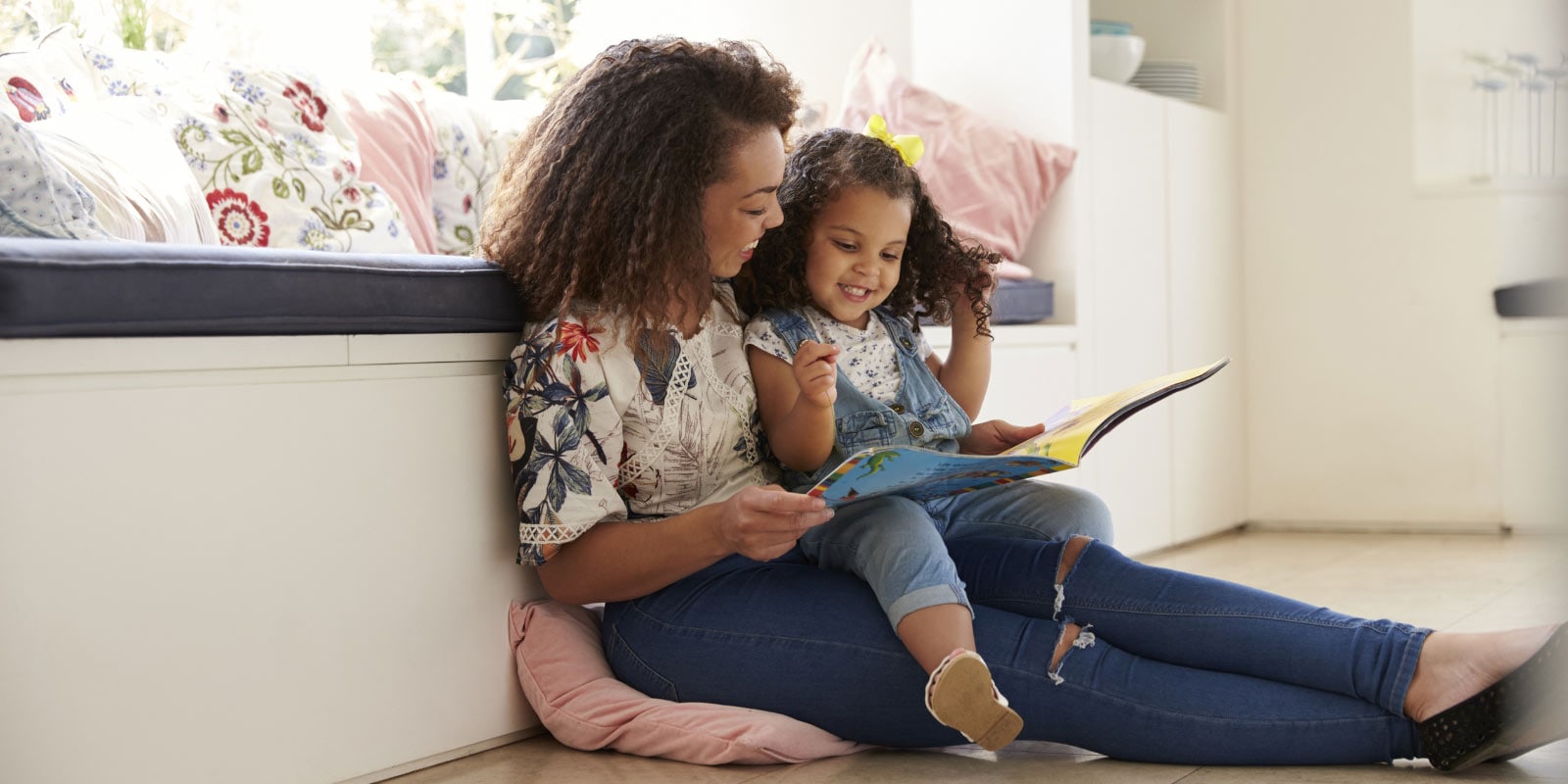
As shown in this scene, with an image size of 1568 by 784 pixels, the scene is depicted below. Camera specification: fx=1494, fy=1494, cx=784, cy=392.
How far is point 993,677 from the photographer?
1430mm

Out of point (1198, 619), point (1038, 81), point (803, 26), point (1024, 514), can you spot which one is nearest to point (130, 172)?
point (1024, 514)

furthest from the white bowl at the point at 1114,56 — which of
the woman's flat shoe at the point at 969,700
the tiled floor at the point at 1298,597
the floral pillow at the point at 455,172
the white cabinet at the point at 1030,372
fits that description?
the woman's flat shoe at the point at 969,700

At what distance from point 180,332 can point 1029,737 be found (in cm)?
86

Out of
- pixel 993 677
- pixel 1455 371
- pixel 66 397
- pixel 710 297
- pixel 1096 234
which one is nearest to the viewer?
pixel 66 397

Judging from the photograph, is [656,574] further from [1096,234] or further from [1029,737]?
[1096,234]

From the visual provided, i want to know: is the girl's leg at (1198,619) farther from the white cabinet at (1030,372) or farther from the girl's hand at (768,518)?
the white cabinet at (1030,372)

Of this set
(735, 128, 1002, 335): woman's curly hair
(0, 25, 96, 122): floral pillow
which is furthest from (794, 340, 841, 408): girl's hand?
(0, 25, 96, 122): floral pillow

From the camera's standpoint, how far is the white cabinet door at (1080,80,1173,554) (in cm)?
294

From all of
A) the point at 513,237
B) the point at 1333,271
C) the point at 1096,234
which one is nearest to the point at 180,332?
the point at 513,237

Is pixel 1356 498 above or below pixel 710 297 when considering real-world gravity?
below

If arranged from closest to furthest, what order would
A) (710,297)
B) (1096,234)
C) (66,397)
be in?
(66,397) → (710,297) → (1096,234)

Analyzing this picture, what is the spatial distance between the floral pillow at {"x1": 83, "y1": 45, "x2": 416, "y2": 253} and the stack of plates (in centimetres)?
188

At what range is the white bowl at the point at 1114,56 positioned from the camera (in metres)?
3.12

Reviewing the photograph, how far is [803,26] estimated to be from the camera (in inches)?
133
